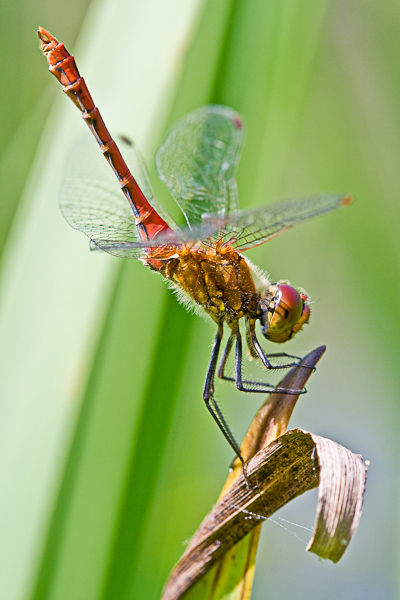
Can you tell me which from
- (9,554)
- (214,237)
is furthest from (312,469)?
(214,237)

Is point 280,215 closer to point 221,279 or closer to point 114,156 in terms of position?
point 221,279

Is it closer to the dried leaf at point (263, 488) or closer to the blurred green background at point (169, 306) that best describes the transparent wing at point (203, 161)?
the blurred green background at point (169, 306)

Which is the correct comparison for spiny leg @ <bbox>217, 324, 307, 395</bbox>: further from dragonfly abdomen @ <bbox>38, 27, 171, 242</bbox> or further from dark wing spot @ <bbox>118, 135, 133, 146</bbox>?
dark wing spot @ <bbox>118, 135, 133, 146</bbox>

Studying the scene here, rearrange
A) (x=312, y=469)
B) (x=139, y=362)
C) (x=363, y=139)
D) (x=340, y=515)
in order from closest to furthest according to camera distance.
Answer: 1. (x=340, y=515)
2. (x=312, y=469)
3. (x=139, y=362)
4. (x=363, y=139)

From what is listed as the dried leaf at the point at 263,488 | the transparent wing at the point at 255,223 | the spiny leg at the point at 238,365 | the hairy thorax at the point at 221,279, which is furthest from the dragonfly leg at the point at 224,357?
the dried leaf at the point at 263,488

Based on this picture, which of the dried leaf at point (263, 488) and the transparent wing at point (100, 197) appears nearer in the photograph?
the dried leaf at point (263, 488)

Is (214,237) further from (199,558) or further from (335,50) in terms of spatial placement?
(335,50)
